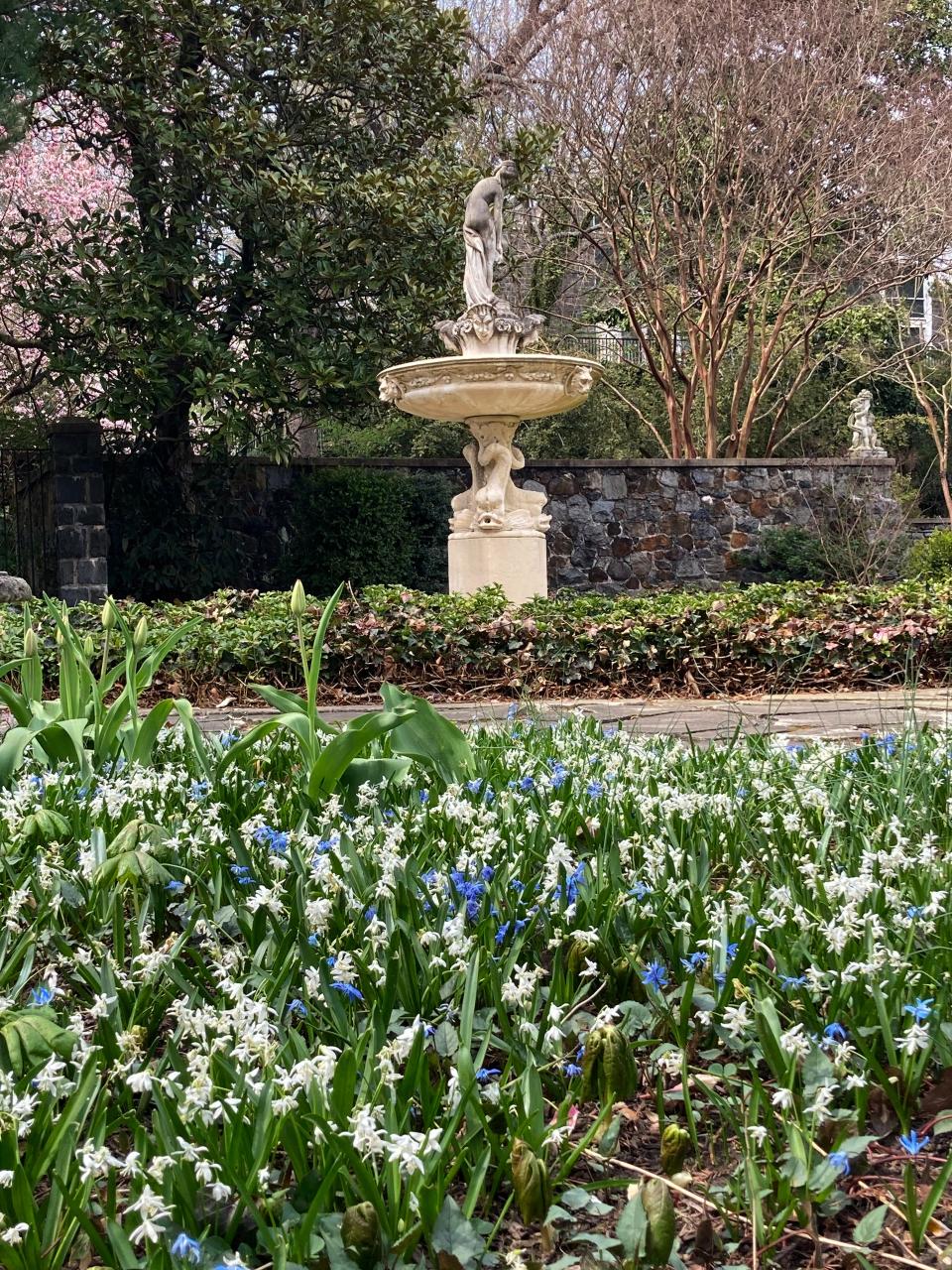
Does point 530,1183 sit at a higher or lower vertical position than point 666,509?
lower

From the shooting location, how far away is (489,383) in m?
8.82

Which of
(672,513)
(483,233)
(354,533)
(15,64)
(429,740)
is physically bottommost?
(429,740)

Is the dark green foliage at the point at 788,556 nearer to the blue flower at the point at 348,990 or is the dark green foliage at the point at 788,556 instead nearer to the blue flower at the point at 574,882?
the blue flower at the point at 574,882

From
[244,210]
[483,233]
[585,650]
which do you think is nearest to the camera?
[585,650]

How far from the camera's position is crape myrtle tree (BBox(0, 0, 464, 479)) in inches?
419

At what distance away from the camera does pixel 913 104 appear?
1492cm

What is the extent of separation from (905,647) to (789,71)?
31.3ft

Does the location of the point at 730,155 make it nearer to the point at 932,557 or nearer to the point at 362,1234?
the point at 932,557

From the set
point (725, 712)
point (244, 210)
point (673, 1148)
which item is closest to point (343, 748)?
point (673, 1148)

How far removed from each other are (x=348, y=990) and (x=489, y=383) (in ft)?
25.0

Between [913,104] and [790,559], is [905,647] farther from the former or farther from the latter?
[913,104]

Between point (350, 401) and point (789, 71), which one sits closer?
point (350, 401)

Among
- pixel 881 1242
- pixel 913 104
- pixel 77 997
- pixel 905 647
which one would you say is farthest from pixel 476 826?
pixel 913 104

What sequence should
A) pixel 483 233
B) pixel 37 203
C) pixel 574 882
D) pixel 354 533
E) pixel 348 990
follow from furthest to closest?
1. pixel 37 203
2. pixel 354 533
3. pixel 483 233
4. pixel 574 882
5. pixel 348 990
